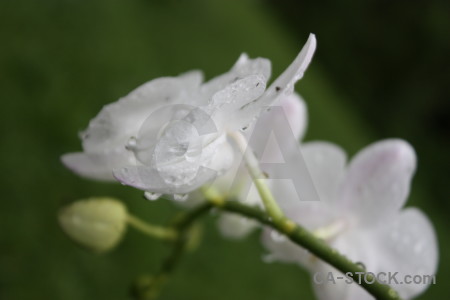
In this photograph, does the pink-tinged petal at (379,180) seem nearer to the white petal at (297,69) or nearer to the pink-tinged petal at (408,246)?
the pink-tinged petal at (408,246)

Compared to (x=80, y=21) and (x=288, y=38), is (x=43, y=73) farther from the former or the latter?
(x=288, y=38)

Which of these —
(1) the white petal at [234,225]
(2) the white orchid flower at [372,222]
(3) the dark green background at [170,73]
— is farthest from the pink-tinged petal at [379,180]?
(3) the dark green background at [170,73]

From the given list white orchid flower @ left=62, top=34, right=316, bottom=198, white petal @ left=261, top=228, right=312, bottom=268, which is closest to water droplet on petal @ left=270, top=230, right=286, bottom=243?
white petal @ left=261, top=228, right=312, bottom=268

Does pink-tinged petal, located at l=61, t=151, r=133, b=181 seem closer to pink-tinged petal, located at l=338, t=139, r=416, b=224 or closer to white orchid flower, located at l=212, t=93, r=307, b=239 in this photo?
white orchid flower, located at l=212, t=93, r=307, b=239

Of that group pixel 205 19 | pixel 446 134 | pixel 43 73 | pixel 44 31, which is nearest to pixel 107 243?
pixel 43 73

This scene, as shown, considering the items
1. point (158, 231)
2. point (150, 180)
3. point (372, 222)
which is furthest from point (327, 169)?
point (150, 180)

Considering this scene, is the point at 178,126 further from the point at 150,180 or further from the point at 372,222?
the point at 372,222
